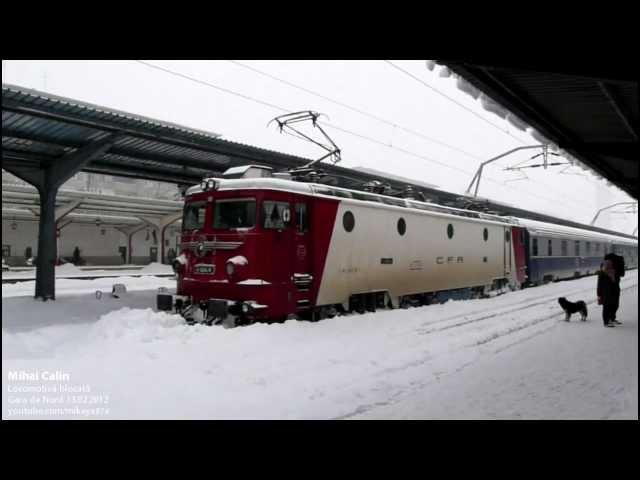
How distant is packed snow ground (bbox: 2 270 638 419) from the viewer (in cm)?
542

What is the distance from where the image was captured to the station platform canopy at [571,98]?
469cm

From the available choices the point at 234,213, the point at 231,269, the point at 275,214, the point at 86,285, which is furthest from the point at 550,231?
the point at 86,285

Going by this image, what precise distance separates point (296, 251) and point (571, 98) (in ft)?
18.5

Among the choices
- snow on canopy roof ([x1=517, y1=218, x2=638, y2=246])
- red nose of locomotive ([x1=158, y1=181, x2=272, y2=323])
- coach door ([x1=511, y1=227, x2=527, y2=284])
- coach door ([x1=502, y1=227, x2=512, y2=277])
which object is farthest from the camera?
snow on canopy roof ([x1=517, y1=218, x2=638, y2=246])

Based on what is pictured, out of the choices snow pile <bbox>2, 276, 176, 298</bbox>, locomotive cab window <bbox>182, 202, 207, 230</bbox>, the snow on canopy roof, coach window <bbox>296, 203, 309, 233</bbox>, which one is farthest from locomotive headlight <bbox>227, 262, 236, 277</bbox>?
the snow on canopy roof

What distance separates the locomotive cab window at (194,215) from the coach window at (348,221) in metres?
3.02

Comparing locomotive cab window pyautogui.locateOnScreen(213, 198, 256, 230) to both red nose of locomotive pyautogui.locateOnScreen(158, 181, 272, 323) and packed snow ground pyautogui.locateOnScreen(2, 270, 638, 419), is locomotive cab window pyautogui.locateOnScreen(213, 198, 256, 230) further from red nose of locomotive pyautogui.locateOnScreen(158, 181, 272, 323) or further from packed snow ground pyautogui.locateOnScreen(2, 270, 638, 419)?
packed snow ground pyautogui.locateOnScreen(2, 270, 638, 419)

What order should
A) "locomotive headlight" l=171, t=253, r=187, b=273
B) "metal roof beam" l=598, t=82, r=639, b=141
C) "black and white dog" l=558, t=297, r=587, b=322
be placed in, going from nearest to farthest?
"metal roof beam" l=598, t=82, r=639, b=141 < "locomotive headlight" l=171, t=253, r=187, b=273 < "black and white dog" l=558, t=297, r=587, b=322

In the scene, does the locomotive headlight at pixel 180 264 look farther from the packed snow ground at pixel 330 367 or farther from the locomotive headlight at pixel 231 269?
the locomotive headlight at pixel 231 269

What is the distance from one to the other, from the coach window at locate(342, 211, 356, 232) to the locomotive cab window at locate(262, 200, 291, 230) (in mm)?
1632

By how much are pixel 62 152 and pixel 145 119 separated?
300 cm

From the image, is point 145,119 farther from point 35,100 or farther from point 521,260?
point 521,260
